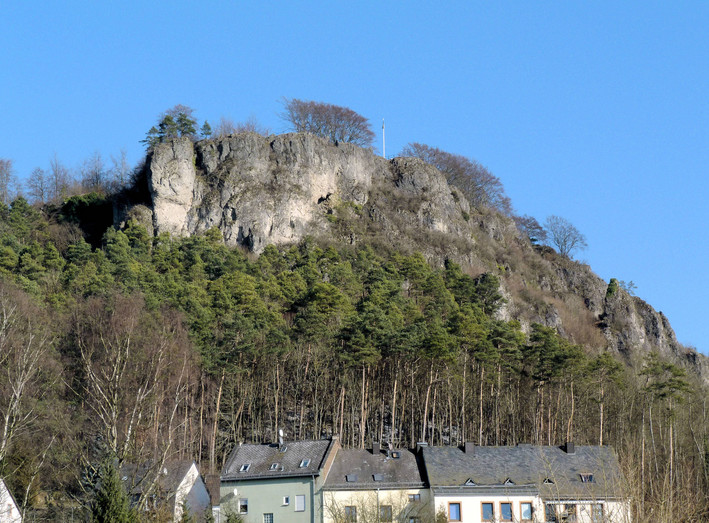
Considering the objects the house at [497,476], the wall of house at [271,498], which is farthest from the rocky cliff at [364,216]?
the wall of house at [271,498]

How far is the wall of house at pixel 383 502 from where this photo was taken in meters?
39.7

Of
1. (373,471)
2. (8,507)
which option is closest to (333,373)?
(373,471)

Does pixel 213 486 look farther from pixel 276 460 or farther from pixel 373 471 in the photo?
pixel 373 471

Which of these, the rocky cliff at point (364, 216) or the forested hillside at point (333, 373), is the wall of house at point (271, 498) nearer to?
the forested hillside at point (333, 373)

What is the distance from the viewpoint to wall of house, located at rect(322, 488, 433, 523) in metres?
39.7

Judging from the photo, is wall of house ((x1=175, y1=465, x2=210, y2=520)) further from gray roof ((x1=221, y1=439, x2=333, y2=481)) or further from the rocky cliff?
the rocky cliff

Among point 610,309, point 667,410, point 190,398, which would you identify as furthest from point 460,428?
point 610,309

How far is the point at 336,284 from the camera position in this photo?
248 feet

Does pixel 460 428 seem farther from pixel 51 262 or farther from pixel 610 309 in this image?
pixel 610 309

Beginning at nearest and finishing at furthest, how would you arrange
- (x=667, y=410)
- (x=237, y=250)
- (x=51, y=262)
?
(x=667, y=410) < (x=51, y=262) < (x=237, y=250)

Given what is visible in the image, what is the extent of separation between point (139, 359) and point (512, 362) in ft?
74.9

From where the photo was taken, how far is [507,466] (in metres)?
41.8

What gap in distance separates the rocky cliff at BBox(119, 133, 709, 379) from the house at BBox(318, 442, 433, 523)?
4971cm

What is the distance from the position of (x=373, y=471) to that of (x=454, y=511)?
3770 millimetres
